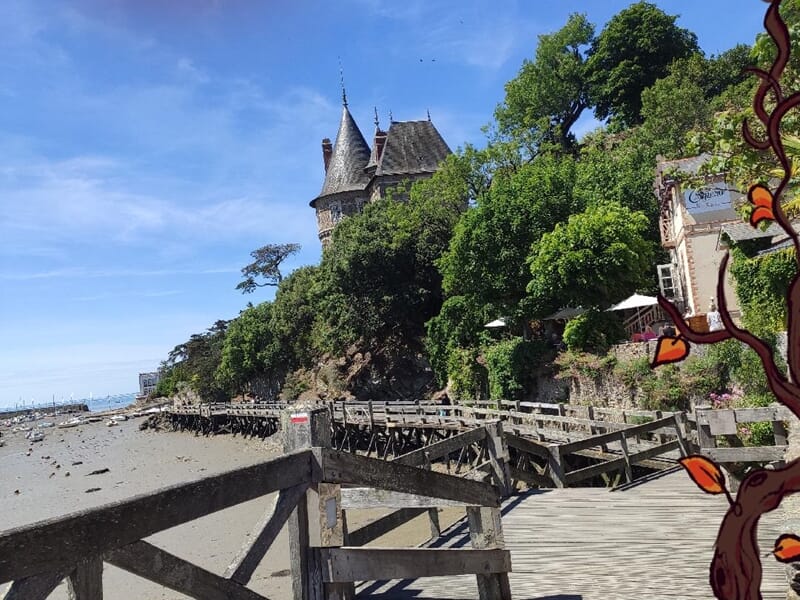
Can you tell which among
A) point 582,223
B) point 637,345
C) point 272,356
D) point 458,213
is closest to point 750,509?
point 637,345

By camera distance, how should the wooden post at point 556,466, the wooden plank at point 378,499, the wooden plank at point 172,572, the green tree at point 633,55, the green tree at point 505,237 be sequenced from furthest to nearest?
1. the green tree at point 633,55
2. the green tree at point 505,237
3. the wooden post at point 556,466
4. the wooden plank at point 378,499
5. the wooden plank at point 172,572

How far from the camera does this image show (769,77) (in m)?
2.49

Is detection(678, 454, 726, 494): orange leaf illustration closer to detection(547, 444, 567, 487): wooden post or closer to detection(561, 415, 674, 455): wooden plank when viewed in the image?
detection(547, 444, 567, 487): wooden post

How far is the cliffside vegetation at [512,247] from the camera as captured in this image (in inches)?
1019

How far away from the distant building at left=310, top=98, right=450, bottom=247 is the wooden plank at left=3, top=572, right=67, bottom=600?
53.8 meters

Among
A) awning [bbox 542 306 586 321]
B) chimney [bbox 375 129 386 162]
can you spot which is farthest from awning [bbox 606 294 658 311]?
chimney [bbox 375 129 386 162]

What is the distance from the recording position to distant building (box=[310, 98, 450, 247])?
59.0 metres

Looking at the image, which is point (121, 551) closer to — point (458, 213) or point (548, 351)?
point (548, 351)

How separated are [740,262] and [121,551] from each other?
19304mm

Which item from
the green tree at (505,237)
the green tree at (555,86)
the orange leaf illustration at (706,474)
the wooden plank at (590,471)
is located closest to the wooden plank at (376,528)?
the orange leaf illustration at (706,474)

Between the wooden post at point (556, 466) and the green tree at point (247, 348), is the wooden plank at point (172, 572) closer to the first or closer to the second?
the wooden post at point (556, 466)

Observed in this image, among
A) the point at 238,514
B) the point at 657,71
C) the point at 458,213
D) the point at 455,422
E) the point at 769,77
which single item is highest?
the point at 657,71

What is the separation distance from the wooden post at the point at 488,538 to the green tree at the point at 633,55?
50528mm

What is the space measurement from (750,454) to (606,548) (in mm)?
2170
